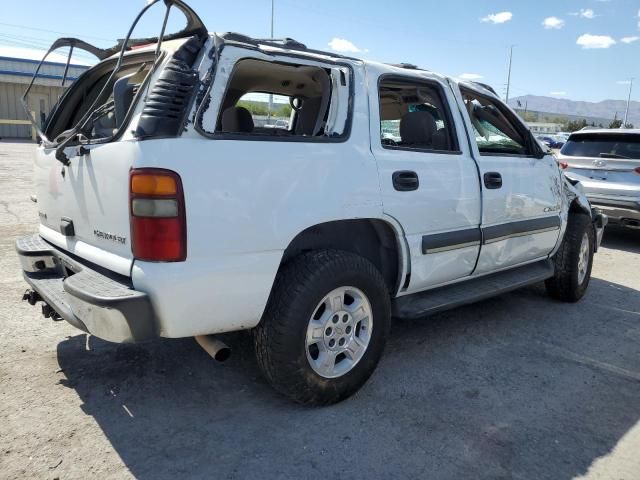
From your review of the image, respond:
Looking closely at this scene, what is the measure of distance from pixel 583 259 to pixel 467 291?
6.80 feet

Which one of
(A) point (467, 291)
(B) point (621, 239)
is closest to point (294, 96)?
(A) point (467, 291)

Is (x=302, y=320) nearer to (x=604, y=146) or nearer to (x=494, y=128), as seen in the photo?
(x=494, y=128)

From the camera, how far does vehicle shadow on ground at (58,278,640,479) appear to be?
2576 mm

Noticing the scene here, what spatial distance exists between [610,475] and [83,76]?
13.3 feet

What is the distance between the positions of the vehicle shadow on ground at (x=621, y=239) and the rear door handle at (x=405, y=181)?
5.99 metres

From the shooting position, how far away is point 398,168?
3232 mm

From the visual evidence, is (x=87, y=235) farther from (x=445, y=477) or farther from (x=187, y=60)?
(x=445, y=477)

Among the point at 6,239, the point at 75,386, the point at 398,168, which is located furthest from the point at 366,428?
the point at 6,239

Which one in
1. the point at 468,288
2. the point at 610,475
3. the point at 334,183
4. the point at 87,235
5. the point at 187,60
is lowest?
the point at 610,475

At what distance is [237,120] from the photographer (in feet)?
12.9

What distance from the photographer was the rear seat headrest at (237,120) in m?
3.79

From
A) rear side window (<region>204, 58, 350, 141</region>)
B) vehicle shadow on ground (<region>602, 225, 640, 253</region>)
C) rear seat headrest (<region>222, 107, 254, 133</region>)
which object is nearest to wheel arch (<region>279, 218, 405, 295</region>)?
rear side window (<region>204, 58, 350, 141</region>)

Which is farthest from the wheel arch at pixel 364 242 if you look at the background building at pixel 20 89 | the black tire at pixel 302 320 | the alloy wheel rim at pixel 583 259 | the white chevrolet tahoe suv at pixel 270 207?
the background building at pixel 20 89

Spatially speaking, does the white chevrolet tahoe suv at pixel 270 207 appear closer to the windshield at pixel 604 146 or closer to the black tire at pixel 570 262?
the black tire at pixel 570 262
